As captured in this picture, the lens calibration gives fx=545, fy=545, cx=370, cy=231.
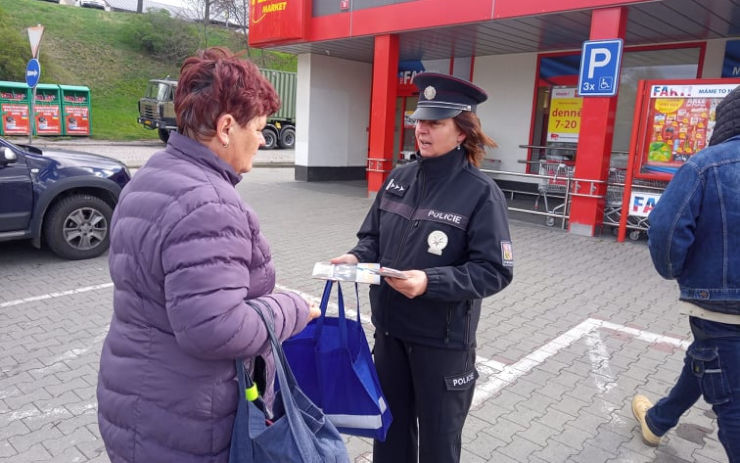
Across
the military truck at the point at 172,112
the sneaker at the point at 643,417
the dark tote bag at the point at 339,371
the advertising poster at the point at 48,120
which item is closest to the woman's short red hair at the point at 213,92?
the dark tote bag at the point at 339,371

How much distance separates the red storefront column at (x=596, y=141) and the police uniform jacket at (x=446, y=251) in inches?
269

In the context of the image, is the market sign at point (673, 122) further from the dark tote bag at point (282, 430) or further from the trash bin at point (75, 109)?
the trash bin at point (75, 109)

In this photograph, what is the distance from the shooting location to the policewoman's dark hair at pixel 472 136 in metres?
2.16

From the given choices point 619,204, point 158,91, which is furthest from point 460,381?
point 158,91

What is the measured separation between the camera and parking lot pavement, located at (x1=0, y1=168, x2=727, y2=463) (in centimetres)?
307

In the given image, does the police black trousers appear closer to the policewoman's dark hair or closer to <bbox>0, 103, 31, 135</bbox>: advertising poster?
the policewoman's dark hair

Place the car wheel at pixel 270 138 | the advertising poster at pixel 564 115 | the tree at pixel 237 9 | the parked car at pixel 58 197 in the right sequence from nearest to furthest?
the parked car at pixel 58 197
the advertising poster at pixel 564 115
the car wheel at pixel 270 138
the tree at pixel 237 9

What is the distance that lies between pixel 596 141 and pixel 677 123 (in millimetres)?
1084

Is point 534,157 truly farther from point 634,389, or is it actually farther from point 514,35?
point 634,389

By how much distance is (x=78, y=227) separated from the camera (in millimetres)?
6363

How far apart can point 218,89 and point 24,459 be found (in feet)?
8.05

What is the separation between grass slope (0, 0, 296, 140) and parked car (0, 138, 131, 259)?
19764 mm

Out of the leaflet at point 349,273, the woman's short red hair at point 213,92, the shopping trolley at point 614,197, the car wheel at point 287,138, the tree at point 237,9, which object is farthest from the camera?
the tree at point 237,9

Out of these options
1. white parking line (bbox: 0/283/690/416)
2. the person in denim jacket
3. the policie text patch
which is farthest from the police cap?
white parking line (bbox: 0/283/690/416)
